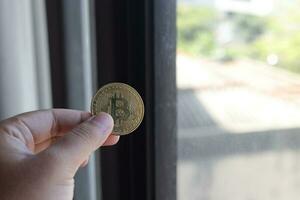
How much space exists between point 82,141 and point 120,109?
113 mm

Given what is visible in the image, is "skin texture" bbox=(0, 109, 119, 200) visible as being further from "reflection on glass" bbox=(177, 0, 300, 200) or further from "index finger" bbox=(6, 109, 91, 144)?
"reflection on glass" bbox=(177, 0, 300, 200)

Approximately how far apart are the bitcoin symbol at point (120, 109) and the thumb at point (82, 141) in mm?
56

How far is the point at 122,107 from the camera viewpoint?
2.23 feet

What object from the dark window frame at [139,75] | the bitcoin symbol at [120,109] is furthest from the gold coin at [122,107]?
the dark window frame at [139,75]

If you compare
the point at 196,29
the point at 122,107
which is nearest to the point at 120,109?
the point at 122,107

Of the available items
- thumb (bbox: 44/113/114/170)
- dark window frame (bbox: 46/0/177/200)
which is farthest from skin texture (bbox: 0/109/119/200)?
dark window frame (bbox: 46/0/177/200)

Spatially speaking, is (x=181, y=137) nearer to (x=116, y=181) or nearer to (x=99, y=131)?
(x=116, y=181)

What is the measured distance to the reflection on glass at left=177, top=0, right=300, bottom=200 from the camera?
807 mm

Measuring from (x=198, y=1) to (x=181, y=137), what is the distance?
9.9 inches

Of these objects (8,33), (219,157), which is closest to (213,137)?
(219,157)

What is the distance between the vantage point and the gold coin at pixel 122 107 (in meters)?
0.68

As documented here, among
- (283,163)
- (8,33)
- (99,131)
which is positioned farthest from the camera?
(283,163)

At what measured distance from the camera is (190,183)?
0.93 metres

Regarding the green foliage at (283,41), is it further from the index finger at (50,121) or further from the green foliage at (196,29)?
the index finger at (50,121)
